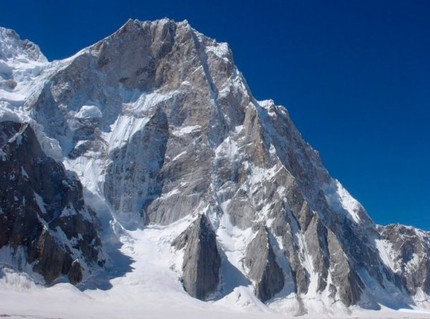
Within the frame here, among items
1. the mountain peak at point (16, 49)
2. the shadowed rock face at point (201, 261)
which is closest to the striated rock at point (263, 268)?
the shadowed rock face at point (201, 261)

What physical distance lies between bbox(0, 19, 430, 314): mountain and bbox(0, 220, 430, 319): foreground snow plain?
1502 mm

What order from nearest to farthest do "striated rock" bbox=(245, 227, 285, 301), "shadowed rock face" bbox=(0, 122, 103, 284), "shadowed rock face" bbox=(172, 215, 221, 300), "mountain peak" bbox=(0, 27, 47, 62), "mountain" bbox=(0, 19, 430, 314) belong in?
"shadowed rock face" bbox=(0, 122, 103, 284)
"mountain" bbox=(0, 19, 430, 314)
"shadowed rock face" bbox=(172, 215, 221, 300)
"striated rock" bbox=(245, 227, 285, 301)
"mountain peak" bbox=(0, 27, 47, 62)

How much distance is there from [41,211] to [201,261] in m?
33.0

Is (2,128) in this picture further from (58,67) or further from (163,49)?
(163,49)

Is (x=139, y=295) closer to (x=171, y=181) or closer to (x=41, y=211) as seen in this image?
(x=41, y=211)

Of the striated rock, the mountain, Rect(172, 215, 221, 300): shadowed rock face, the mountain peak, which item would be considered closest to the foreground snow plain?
the mountain

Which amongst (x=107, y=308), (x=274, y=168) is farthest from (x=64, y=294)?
(x=274, y=168)

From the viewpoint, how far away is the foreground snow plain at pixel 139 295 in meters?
90.9

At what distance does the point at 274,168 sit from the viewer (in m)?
153

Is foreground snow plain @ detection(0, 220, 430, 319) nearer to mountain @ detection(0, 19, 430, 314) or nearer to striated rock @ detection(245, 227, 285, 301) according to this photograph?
mountain @ detection(0, 19, 430, 314)

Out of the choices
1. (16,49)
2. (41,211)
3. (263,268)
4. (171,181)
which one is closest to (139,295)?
(41,211)

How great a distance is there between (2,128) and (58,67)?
55.0m

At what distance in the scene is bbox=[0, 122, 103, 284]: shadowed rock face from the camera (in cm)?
10306

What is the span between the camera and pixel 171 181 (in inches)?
5940
